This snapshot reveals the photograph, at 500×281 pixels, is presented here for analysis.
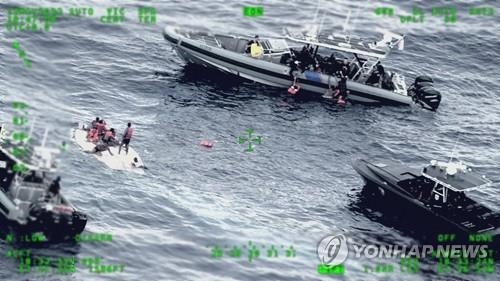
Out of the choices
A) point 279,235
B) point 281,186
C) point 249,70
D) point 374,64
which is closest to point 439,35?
point 374,64

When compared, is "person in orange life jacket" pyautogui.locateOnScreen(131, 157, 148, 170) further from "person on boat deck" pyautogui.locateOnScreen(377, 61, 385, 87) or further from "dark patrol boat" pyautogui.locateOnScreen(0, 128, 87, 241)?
"person on boat deck" pyautogui.locateOnScreen(377, 61, 385, 87)

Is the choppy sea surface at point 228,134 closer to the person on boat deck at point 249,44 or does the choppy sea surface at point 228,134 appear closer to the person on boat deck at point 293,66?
the person on boat deck at point 293,66

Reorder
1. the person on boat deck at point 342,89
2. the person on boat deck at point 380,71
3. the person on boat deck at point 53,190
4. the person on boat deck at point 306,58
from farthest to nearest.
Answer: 1. the person on boat deck at point 380,71
2. the person on boat deck at point 306,58
3. the person on boat deck at point 342,89
4. the person on boat deck at point 53,190

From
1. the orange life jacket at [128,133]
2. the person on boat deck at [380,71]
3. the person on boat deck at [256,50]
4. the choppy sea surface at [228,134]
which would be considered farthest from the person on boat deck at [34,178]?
the person on boat deck at [380,71]

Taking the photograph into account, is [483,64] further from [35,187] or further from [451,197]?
[35,187]

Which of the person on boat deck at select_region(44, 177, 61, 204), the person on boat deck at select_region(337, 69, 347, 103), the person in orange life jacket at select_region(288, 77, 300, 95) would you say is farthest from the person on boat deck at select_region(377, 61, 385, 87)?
the person on boat deck at select_region(44, 177, 61, 204)
